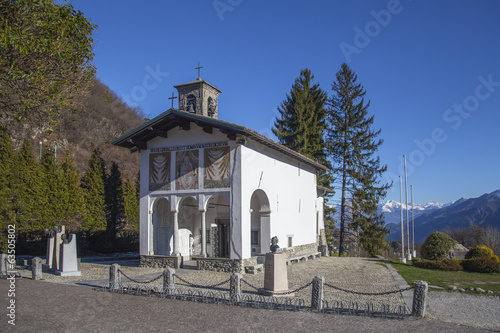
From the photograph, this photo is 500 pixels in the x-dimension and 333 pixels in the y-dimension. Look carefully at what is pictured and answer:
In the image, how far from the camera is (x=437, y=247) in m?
19.3

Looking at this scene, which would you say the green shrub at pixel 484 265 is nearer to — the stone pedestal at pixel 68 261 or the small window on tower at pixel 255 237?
the small window on tower at pixel 255 237

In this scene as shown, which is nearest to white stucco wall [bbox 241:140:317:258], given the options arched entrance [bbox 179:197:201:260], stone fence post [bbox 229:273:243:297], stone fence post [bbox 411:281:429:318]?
arched entrance [bbox 179:197:201:260]

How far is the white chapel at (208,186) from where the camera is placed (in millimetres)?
15586

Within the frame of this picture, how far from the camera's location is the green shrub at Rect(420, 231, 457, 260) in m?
19.2

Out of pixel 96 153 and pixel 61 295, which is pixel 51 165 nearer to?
pixel 96 153

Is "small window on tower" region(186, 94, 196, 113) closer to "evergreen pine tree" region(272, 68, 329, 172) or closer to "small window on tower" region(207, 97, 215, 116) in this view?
"small window on tower" region(207, 97, 215, 116)

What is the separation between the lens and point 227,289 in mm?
11586

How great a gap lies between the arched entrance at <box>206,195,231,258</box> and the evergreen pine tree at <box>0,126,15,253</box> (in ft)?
33.5

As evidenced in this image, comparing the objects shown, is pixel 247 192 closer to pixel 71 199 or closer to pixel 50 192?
pixel 71 199

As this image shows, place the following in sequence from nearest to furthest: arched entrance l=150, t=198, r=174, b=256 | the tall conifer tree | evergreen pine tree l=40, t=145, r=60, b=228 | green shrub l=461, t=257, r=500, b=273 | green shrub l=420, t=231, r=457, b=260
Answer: green shrub l=461, t=257, r=500, b=273, arched entrance l=150, t=198, r=174, b=256, green shrub l=420, t=231, r=457, b=260, evergreen pine tree l=40, t=145, r=60, b=228, the tall conifer tree

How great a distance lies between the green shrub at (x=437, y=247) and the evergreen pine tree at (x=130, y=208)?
61.5ft

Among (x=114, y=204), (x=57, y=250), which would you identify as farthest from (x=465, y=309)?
(x=114, y=204)

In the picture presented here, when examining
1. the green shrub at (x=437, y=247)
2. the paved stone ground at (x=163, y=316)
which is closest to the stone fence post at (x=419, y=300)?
the paved stone ground at (x=163, y=316)

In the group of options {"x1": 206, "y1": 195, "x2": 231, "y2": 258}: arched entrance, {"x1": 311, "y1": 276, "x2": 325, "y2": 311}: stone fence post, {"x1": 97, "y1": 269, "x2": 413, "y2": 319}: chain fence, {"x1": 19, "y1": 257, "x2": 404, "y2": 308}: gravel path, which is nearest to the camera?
{"x1": 97, "y1": 269, "x2": 413, "y2": 319}: chain fence
